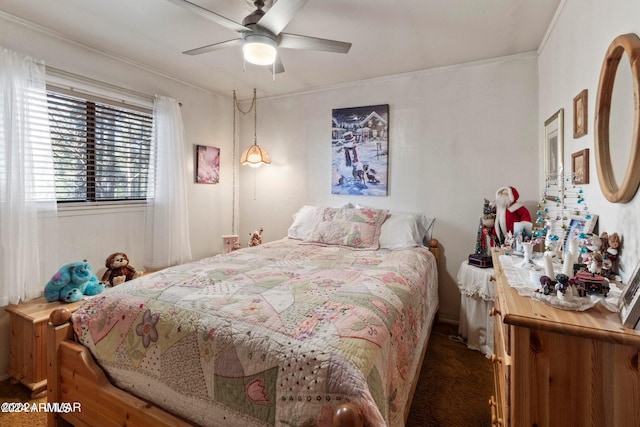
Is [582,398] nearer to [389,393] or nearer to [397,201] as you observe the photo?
[389,393]

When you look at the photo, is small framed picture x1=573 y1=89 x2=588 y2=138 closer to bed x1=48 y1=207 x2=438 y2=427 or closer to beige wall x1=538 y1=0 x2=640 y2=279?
beige wall x1=538 y1=0 x2=640 y2=279

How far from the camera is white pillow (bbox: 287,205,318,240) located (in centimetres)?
319

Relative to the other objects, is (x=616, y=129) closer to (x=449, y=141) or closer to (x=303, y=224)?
(x=449, y=141)

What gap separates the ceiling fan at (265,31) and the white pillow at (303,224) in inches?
68.3

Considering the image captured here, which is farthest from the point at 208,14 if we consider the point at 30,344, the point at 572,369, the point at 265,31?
the point at 30,344

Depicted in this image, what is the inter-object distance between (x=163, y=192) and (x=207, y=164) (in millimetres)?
733

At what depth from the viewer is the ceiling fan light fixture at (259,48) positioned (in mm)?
1720

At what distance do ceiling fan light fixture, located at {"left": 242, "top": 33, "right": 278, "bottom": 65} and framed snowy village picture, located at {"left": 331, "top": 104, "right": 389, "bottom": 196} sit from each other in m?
1.60

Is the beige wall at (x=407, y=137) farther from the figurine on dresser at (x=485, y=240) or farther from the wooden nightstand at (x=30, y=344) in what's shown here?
the figurine on dresser at (x=485, y=240)

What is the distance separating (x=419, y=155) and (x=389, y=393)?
2371 millimetres

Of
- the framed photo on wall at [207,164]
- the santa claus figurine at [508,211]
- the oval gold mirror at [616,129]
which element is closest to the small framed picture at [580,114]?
the oval gold mirror at [616,129]

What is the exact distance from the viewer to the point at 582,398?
0.85m

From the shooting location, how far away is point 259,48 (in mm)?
1767

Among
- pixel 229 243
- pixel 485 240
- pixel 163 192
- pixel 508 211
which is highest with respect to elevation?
pixel 163 192
